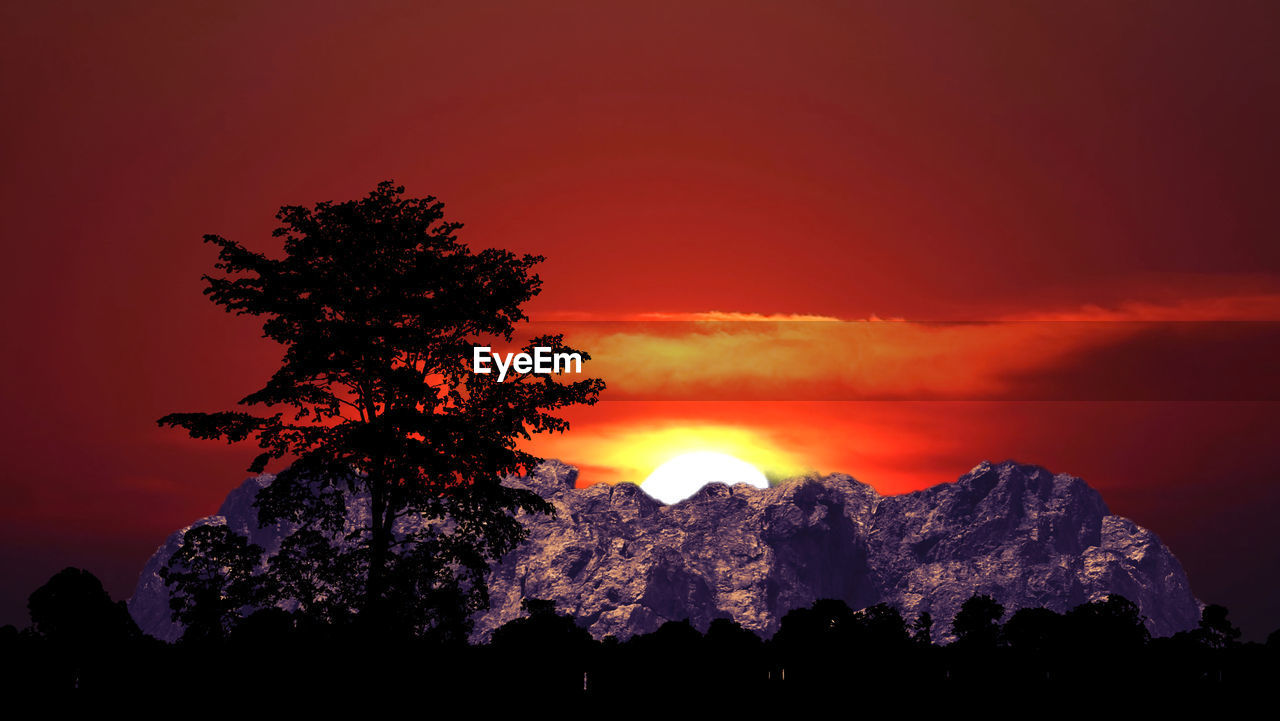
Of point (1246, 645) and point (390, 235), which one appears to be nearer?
point (390, 235)

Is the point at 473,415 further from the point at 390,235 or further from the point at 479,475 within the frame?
the point at 390,235

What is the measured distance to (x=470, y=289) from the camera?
1925 inches

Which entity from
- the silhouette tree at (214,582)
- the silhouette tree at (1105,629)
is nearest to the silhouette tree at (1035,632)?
the silhouette tree at (1105,629)

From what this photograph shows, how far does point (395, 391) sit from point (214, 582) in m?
27.1

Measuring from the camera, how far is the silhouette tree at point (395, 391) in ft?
155

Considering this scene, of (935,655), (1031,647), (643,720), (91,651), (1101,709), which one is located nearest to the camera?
(643,720)

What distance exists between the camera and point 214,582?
6819 cm

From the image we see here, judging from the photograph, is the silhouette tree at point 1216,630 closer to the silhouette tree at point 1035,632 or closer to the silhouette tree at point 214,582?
the silhouette tree at point 1035,632

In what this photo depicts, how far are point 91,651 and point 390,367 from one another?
3094 inches

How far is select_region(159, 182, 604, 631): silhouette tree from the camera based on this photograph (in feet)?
155

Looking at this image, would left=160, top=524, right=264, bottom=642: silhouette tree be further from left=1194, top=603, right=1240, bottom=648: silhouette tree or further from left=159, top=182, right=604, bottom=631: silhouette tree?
left=1194, top=603, right=1240, bottom=648: silhouette tree

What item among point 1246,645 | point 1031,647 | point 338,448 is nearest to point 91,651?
point 338,448

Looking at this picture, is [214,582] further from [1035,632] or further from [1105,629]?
[1035,632]

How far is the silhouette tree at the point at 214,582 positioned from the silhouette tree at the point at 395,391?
411cm
